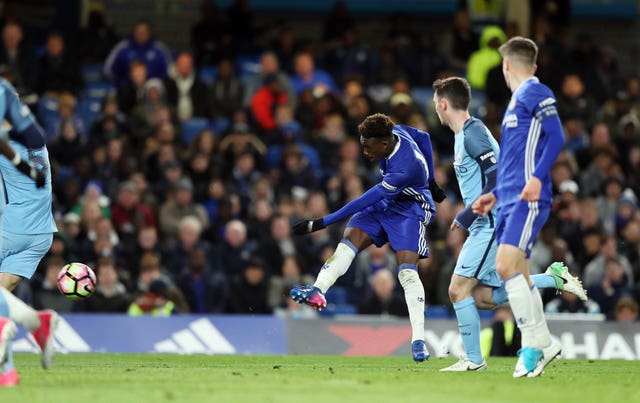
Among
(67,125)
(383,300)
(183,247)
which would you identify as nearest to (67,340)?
(183,247)

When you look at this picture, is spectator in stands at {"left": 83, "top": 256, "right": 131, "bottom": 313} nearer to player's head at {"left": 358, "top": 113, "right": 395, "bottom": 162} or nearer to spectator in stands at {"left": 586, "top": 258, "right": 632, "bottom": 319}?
player's head at {"left": 358, "top": 113, "right": 395, "bottom": 162}

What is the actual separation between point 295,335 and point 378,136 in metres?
5.55

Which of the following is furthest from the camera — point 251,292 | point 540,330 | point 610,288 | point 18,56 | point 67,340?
point 18,56

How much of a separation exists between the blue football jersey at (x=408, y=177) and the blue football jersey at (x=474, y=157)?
78cm

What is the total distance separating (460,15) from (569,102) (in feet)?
9.81

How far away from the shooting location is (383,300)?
1900 centimetres

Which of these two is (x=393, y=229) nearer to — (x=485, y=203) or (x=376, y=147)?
(x=376, y=147)

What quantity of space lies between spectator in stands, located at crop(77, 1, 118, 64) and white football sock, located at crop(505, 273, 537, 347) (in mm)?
15027

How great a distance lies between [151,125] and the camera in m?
22.0

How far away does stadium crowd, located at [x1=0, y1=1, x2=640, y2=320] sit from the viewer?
1928 centimetres

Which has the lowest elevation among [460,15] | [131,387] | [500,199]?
[131,387]

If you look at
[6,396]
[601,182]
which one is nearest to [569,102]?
[601,182]

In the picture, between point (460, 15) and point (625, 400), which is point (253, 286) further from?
point (625, 400)

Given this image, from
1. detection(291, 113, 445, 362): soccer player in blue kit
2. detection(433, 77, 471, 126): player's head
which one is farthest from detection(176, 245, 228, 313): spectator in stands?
detection(433, 77, 471, 126): player's head
